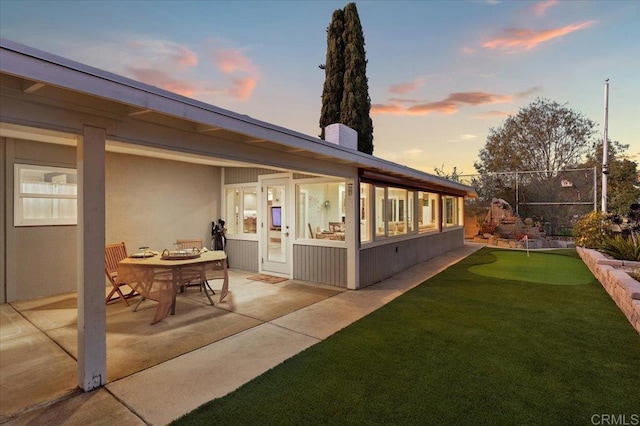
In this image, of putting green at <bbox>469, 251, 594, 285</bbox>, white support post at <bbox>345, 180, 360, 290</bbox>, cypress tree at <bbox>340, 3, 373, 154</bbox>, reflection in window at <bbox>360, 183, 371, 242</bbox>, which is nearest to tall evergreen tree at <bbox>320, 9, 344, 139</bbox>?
cypress tree at <bbox>340, 3, 373, 154</bbox>

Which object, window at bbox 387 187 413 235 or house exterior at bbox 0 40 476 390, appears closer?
house exterior at bbox 0 40 476 390

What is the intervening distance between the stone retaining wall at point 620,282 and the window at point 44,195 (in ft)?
28.7

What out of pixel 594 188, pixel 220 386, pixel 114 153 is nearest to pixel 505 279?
pixel 220 386

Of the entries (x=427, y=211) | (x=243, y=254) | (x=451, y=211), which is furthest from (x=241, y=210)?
(x=451, y=211)

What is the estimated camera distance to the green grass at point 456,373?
225 cm

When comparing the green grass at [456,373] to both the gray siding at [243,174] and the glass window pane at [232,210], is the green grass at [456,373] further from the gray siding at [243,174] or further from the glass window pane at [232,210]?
the glass window pane at [232,210]

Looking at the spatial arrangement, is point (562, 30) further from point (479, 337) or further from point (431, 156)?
point (431, 156)

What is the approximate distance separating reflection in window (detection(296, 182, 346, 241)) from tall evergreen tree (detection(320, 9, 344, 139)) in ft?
25.8

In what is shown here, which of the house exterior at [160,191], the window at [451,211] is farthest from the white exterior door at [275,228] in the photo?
the window at [451,211]

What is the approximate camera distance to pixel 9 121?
207cm

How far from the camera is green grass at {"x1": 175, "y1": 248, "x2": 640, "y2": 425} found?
2252 mm

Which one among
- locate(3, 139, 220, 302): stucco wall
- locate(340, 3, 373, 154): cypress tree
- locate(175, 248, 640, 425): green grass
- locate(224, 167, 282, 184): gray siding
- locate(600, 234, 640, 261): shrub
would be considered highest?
locate(340, 3, 373, 154): cypress tree

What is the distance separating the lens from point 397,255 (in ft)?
25.8

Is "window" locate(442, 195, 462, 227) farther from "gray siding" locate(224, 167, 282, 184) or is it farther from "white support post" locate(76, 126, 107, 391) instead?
"white support post" locate(76, 126, 107, 391)
